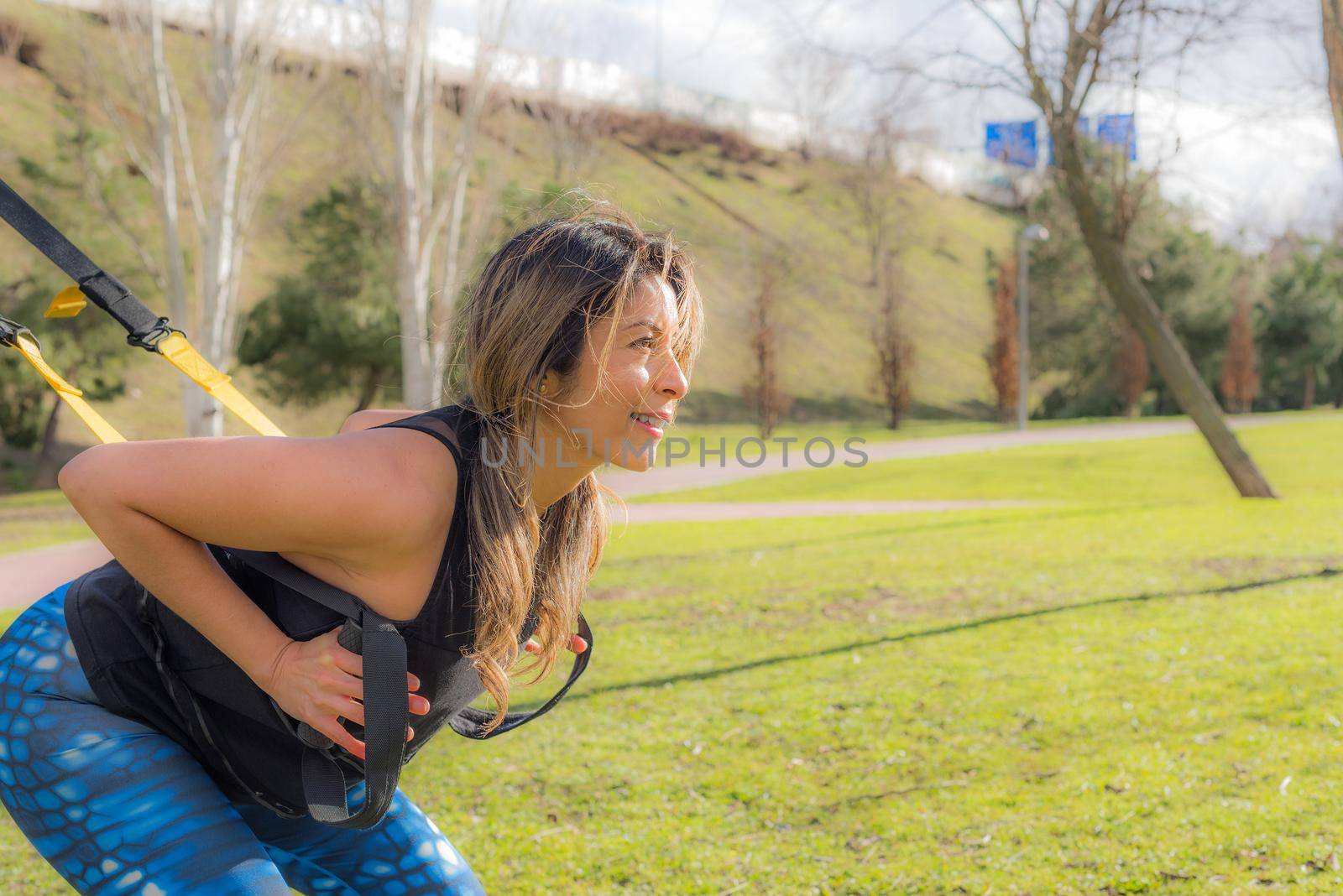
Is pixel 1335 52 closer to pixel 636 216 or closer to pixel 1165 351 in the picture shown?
pixel 636 216

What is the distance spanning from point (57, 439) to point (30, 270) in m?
4.18

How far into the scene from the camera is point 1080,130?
39.6ft

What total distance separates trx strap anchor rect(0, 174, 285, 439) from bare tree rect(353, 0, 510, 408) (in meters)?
13.6

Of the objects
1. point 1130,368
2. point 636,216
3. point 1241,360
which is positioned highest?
point 636,216

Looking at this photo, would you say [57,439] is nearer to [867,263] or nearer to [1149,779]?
[1149,779]

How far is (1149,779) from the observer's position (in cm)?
396

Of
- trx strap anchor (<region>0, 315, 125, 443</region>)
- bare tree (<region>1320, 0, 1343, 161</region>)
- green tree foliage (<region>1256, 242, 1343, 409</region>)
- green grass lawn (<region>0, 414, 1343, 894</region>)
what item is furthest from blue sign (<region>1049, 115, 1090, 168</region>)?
green tree foliage (<region>1256, 242, 1343, 409</region>)

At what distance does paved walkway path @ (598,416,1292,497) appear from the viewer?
18.1 m

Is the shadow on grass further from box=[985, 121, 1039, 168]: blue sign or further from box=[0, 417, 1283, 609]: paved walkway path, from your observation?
box=[985, 121, 1039, 168]: blue sign

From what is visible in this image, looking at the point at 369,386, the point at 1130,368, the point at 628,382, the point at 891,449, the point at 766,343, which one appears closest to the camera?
the point at 628,382

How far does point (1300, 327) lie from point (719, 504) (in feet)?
113

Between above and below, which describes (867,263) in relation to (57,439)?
above

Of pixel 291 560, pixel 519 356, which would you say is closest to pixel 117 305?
pixel 291 560

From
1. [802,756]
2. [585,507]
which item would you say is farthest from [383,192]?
[585,507]
